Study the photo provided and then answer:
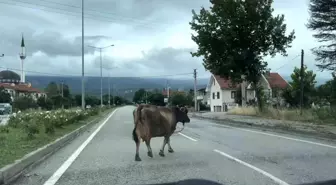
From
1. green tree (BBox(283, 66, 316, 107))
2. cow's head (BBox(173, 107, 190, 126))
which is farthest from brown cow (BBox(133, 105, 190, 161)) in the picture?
green tree (BBox(283, 66, 316, 107))

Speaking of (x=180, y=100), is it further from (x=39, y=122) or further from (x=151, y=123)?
(x=151, y=123)

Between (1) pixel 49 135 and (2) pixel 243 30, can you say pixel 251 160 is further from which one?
(2) pixel 243 30

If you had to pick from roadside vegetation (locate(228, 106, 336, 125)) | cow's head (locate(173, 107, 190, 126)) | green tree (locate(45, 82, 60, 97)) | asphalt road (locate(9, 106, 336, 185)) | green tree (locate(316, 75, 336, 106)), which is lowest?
asphalt road (locate(9, 106, 336, 185))

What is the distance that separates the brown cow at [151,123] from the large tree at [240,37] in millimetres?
24447

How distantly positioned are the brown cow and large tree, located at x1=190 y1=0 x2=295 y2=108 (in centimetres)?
2445

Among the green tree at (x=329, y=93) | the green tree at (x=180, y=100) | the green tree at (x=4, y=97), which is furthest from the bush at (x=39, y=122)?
the green tree at (x=180, y=100)

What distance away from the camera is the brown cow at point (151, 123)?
11578 millimetres

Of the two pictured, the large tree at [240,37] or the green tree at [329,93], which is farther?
the large tree at [240,37]

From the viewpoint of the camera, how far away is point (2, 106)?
54.7 meters

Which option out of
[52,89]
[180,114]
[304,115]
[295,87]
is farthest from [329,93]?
[52,89]

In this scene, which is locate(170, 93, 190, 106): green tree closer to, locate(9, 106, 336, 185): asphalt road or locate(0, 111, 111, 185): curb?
locate(0, 111, 111, 185): curb

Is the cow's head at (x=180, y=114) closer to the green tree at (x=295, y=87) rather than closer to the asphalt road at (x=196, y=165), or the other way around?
the asphalt road at (x=196, y=165)

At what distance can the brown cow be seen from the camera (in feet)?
38.0

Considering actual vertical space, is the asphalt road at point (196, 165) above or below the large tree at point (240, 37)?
below
